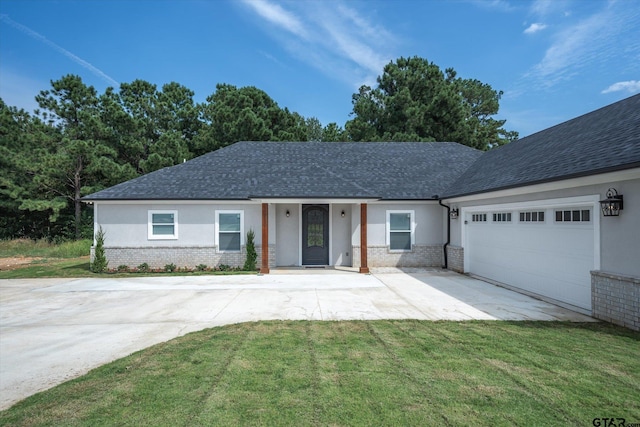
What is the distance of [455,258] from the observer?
12422 mm

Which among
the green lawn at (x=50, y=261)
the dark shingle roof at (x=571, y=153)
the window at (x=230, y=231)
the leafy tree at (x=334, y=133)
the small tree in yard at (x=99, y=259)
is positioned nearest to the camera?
the dark shingle roof at (x=571, y=153)

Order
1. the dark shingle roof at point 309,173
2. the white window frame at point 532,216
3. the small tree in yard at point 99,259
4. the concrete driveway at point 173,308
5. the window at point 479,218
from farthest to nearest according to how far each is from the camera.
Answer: the dark shingle roof at point 309,173 < the small tree in yard at point 99,259 < the window at point 479,218 < the white window frame at point 532,216 < the concrete driveway at point 173,308

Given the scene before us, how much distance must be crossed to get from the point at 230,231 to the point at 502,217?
9726 millimetres

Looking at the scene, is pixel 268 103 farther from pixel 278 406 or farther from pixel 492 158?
pixel 278 406

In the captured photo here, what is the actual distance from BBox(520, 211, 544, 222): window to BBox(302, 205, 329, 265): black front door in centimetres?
709

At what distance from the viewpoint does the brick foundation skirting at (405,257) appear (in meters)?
13.4

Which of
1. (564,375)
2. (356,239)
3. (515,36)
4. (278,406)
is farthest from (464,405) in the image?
(515,36)

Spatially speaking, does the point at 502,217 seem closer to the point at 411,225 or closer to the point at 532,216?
the point at 532,216

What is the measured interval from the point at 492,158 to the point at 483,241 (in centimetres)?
445

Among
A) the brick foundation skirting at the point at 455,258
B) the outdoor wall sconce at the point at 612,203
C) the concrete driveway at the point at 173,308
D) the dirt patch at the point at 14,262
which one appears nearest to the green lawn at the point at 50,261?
the dirt patch at the point at 14,262

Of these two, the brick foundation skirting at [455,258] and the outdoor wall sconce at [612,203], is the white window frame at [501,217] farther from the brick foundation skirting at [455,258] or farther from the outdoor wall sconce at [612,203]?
the outdoor wall sconce at [612,203]

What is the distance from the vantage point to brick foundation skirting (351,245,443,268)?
1336 cm

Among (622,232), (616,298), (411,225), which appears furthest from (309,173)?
(616,298)

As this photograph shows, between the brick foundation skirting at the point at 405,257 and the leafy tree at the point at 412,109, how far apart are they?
44.9 feet
